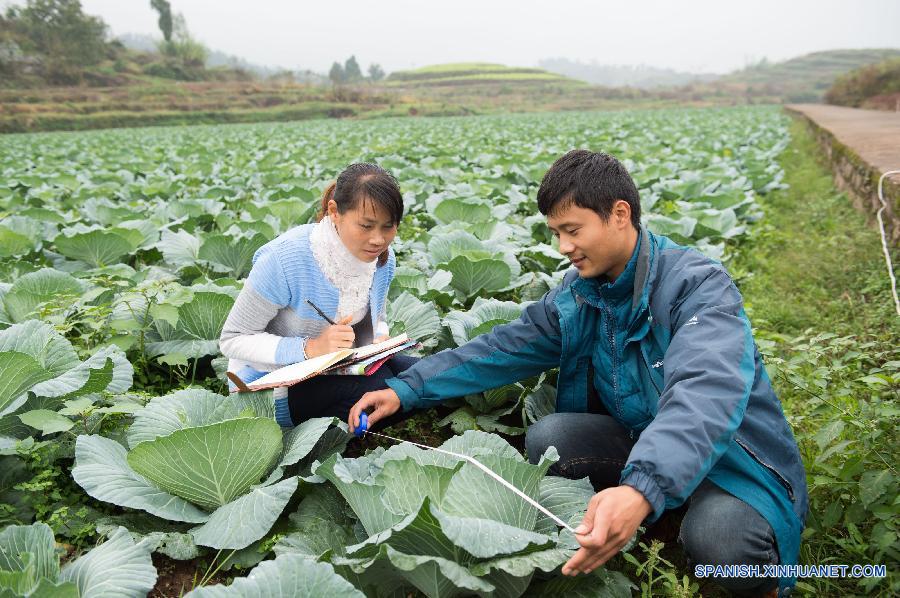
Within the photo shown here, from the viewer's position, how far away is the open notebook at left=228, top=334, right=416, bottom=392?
6.69 ft

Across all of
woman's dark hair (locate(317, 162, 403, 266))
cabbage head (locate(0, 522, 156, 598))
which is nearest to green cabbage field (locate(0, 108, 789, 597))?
cabbage head (locate(0, 522, 156, 598))

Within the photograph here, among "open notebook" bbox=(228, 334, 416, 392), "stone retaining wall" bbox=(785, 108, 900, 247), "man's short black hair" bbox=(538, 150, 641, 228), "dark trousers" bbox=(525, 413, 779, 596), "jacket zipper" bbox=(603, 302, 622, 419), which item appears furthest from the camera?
"stone retaining wall" bbox=(785, 108, 900, 247)

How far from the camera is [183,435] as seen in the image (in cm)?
163

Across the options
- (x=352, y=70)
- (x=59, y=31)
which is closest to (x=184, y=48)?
(x=59, y=31)

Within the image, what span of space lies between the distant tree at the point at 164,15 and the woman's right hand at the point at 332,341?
70095mm

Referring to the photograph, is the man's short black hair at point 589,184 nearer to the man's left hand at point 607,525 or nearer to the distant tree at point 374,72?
the man's left hand at point 607,525

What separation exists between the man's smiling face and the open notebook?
0.69 metres

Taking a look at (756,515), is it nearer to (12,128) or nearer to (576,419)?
(576,419)

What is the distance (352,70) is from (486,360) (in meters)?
93.3

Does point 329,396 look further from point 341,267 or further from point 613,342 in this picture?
point 613,342

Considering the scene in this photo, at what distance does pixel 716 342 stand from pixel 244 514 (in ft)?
4.39

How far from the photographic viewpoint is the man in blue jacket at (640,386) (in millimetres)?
1395

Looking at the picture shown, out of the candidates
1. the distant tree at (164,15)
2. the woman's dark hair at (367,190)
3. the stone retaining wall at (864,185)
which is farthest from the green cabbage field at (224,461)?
the distant tree at (164,15)

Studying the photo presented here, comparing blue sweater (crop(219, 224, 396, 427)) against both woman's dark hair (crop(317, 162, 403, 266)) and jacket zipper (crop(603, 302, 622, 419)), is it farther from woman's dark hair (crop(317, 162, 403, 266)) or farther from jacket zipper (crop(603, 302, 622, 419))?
jacket zipper (crop(603, 302, 622, 419))
